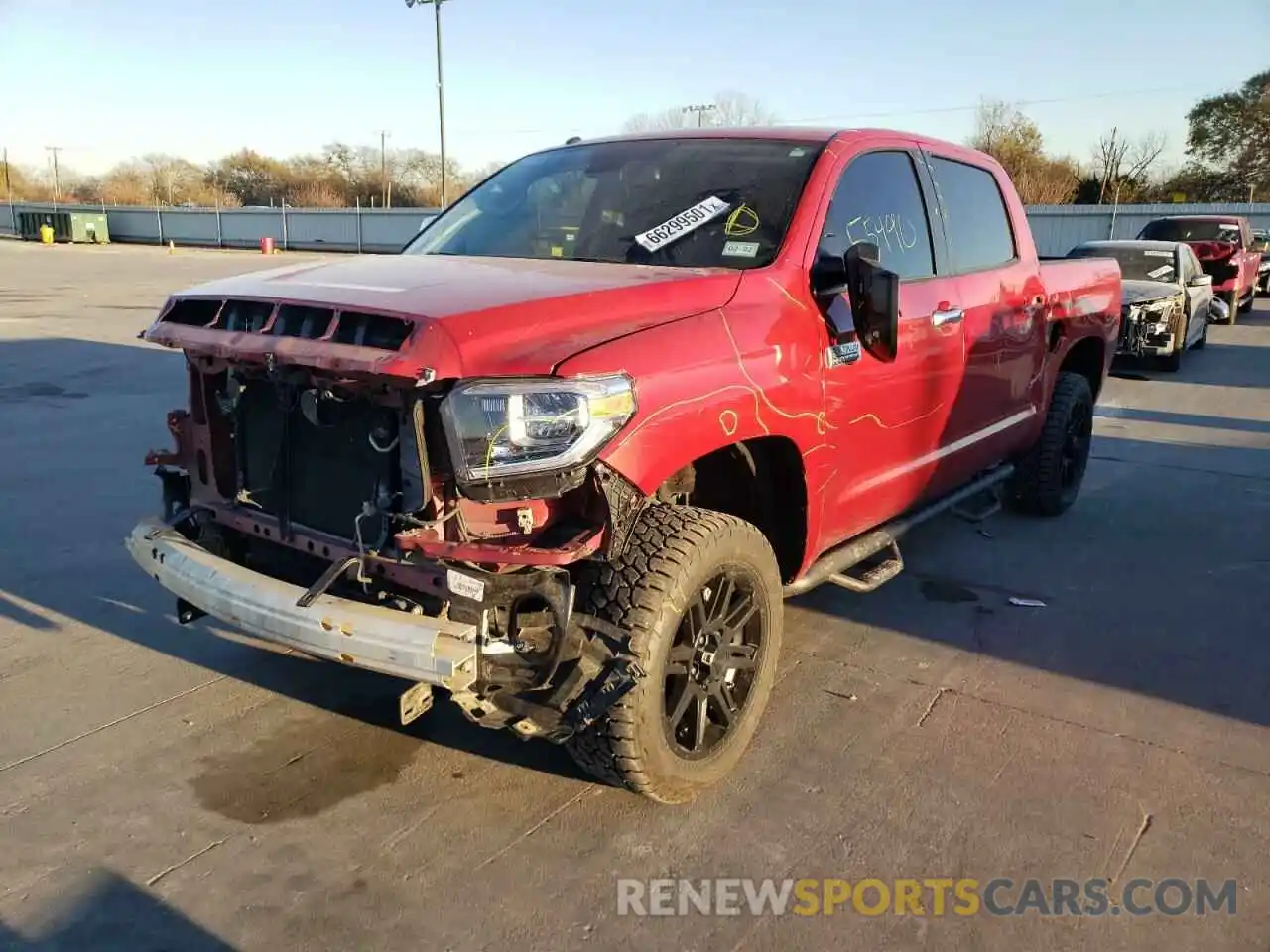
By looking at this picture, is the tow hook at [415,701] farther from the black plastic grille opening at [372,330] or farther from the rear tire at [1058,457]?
the rear tire at [1058,457]

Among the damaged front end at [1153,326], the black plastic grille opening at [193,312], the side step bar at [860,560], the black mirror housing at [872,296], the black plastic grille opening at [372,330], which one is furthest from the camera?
the damaged front end at [1153,326]

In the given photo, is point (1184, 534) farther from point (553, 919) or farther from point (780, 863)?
point (553, 919)

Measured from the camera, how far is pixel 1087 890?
112 inches

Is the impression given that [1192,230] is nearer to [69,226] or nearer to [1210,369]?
[1210,369]

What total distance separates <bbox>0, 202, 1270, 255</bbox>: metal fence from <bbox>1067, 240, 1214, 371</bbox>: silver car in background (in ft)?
69.2

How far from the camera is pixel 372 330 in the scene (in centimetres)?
274

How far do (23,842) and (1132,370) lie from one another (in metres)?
13.2

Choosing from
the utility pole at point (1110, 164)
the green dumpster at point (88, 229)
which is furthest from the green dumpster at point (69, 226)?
the utility pole at point (1110, 164)

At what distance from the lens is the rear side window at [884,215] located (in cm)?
388

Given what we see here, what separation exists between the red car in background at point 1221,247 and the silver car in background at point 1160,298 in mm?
4086

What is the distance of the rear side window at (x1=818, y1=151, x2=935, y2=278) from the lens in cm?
388

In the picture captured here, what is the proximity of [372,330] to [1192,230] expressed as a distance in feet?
65.7

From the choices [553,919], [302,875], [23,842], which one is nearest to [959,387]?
[553,919]

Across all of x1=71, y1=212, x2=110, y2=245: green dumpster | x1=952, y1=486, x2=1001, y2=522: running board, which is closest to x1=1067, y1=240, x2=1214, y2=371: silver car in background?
x1=952, y1=486, x2=1001, y2=522: running board
